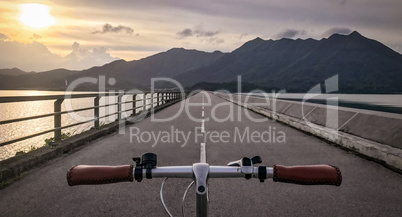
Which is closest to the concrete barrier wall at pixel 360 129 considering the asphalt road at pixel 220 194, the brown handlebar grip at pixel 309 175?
the asphalt road at pixel 220 194

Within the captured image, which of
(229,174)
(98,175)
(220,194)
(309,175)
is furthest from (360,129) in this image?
(98,175)

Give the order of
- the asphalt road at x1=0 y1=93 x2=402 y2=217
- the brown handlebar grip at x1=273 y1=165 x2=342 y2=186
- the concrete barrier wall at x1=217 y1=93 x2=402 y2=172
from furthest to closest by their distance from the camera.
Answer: the concrete barrier wall at x1=217 y1=93 x2=402 y2=172 → the asphalt road at x1=0 y1=93 x2=402 y2=217 → the brown handlebar grip at x1=273 y1=165 x2=342 y2=186

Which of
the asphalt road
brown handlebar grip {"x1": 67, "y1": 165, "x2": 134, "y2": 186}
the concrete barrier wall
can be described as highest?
brown handlebar grip {"x1": 67, "y1": 165, "x2": 134, "y2": 186}

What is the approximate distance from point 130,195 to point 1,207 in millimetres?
1683

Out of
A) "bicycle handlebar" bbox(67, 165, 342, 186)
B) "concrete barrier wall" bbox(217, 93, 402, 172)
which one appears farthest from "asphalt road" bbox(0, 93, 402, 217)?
"bicycle handlebar" bbox(67, 165, 342, 186)

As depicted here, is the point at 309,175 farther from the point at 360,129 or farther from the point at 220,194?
the point at 360,129

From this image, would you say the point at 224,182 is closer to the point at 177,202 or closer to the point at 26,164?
the point at 177,202

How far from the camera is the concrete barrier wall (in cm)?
734

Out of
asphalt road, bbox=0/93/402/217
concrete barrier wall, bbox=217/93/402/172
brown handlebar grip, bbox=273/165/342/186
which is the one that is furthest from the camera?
concrete barrier wall, bbox=217/93/402/172

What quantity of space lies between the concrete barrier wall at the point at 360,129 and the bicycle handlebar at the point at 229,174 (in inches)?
217

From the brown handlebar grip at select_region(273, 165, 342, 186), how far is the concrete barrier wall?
5.50 metres

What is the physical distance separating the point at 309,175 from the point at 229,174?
436 mm

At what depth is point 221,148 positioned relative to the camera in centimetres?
945

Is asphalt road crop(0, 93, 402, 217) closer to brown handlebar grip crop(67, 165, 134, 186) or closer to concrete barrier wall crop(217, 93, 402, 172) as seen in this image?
concrete barrier wall crop(217, 93, 402, 172)
